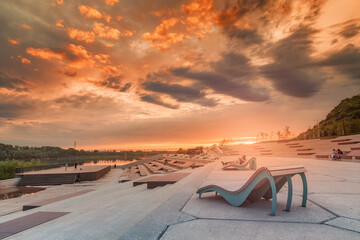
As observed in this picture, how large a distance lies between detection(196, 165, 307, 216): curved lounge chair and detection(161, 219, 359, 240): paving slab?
0.54m

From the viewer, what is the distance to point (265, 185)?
370cm

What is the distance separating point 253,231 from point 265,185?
1300mm

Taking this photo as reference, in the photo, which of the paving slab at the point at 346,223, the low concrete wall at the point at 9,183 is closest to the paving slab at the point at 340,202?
the paving slab at the point at 346,223

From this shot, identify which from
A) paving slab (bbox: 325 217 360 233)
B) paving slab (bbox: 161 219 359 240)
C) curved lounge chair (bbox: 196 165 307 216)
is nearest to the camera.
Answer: paving slab (bbox: 161 219 359 240)

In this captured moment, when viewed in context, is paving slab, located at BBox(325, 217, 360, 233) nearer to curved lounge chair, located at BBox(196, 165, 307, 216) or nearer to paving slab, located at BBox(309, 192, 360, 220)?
paving slab, located at BBox(309, 192, 360, 220)

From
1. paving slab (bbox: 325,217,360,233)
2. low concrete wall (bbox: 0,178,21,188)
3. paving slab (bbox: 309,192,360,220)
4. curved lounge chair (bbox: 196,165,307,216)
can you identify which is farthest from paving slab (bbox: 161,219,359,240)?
low concrete wall (bbox: 0,178,21,188)

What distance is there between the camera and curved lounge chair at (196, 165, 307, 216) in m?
3.19

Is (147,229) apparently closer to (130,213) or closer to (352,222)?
(130,213)

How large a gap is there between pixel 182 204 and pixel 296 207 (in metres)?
2.20

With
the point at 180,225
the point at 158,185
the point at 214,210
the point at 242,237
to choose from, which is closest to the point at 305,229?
the point at 242,237

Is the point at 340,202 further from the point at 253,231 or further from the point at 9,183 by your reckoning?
the point at 9,183

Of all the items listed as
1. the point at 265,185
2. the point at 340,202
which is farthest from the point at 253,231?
the point at 340,202

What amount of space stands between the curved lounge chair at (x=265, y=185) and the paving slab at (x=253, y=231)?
54 cm

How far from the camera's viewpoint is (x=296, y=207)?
12.1ft
